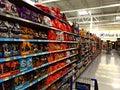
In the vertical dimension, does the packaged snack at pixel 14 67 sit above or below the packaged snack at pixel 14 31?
below

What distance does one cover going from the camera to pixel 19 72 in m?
1.84

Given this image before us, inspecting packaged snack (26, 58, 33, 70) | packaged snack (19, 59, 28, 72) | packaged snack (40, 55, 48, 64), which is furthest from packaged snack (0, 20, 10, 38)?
packaged snack (40, 55, 48, 64)

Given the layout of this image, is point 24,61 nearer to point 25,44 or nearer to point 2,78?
point 25,44

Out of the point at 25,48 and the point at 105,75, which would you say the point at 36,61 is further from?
the point at 105,75

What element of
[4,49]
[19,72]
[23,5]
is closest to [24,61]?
[19,72]

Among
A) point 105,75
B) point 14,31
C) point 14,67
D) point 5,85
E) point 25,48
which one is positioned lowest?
point 105,75

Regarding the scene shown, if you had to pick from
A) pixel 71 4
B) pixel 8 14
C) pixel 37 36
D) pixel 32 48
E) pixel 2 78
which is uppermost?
pixel 71 4

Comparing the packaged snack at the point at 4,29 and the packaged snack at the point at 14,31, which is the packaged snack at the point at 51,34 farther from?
the packaged snack at the point at 4,29

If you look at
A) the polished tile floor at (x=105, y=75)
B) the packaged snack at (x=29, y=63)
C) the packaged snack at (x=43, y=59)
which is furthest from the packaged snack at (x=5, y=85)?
the polished tile floor at (x=105, y=75)

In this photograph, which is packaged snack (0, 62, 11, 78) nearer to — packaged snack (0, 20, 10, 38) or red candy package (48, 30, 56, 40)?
packaged snack (0, 20, 10, 38)

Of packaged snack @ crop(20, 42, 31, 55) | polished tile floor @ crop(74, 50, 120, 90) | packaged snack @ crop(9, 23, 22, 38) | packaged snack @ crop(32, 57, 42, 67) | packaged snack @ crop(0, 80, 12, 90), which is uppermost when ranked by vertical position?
packaged snack @ crop(9, 23, 22, 38)

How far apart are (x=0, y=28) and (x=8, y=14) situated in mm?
216

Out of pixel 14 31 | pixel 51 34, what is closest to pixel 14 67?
pixel 14 31

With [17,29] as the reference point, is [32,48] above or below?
below
